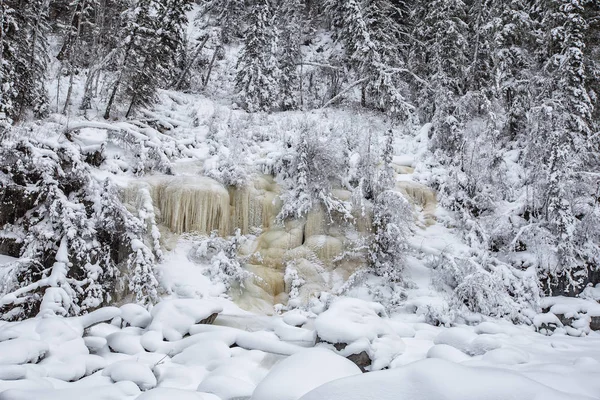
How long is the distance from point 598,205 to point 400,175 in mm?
4678

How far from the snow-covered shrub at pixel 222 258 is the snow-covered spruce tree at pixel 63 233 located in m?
1.43

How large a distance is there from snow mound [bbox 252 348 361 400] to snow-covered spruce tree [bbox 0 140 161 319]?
443 cm

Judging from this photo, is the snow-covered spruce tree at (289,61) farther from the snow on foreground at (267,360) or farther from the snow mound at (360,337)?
the snow mound at (360,337)

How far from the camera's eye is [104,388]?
124 inches

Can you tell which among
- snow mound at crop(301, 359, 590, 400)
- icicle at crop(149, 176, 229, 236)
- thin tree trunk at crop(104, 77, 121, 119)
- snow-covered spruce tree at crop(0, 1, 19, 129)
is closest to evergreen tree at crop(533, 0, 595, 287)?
icicle at crop(149, 176, 229, 236)

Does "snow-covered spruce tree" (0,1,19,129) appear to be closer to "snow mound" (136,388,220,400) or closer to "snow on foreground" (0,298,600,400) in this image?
"snow on foreground" (0,298,600,400)

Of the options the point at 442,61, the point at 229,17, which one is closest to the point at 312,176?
the point at 442,61

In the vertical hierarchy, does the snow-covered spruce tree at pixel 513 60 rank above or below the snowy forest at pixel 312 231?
above

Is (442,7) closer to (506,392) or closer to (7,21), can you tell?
(7,21)

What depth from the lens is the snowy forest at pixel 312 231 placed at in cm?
377

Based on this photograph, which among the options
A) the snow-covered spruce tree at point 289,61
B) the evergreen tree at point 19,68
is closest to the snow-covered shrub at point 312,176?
the evergreen tree at point 19,68

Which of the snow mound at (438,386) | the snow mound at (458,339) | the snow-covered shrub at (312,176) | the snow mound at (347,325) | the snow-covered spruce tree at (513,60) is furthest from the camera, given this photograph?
the snow-covered spruce tree at (513,60)

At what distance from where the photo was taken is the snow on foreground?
2039mm

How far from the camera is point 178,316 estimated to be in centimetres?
513
